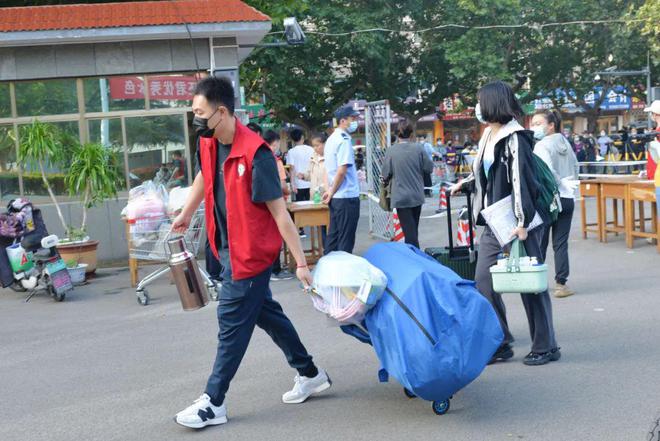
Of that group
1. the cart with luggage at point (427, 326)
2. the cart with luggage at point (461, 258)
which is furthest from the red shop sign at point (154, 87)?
the cart with luggage at point (427, 326)

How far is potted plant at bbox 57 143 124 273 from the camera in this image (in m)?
11.5

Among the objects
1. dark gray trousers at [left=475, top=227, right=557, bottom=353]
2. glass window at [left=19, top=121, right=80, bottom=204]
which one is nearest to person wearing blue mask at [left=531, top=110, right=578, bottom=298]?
dark gray trousers at [left=475, top=227, right=557, bottom=353]

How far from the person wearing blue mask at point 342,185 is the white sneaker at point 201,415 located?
199 inches

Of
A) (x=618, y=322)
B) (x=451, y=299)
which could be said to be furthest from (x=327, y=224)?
(x=451, y=299)

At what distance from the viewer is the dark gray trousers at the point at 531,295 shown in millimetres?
5961

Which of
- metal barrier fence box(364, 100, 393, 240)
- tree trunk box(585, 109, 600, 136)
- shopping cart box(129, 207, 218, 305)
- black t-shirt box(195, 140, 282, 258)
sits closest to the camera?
black t-shirt box(195, 140, 282, 258)

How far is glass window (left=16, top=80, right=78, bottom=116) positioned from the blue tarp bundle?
30.2 feet

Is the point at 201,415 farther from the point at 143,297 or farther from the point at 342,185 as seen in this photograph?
the point at 342,185

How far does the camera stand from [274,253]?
5105 millimetres

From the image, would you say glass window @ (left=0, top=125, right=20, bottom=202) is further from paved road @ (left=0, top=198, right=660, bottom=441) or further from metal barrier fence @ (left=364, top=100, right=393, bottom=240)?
metal barrier fence @ (left=364, top=100, right=393, bottom=240)

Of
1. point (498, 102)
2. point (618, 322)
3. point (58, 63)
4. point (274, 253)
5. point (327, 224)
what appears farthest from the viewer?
point (58, 63)

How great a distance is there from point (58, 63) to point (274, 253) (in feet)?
28.6

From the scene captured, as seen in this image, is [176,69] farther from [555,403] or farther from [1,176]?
Answer: [555,403]

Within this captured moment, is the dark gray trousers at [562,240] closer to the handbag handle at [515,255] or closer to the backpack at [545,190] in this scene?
the backpack at [545,190]
